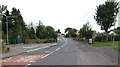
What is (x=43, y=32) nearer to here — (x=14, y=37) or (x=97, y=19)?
(x=14, y=37)

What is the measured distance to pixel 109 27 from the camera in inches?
3578

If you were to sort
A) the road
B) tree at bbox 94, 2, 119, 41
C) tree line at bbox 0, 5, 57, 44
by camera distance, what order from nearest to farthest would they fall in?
the road → tree at bbox 94, 2, 119, 41 → tree line at bbox 0, 5, 57, 44

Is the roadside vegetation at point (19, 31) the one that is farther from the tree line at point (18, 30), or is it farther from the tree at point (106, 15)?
the tree at point (106, 15)

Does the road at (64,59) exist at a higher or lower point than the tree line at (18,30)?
lower

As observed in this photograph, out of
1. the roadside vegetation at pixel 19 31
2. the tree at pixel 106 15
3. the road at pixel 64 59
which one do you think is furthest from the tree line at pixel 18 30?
the road at pixel 64 59

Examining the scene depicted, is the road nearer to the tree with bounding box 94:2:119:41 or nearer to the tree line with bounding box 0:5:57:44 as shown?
the tree with bounding box 94:2:119:41

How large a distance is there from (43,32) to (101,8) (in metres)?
58.3

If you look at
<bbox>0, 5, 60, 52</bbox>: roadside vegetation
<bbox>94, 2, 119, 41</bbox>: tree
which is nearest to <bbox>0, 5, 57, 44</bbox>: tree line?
<bbox>0, 5, 60, 52</bbox>: roadside vegetation

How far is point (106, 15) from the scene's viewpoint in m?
89.5

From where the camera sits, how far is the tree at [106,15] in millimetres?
88681

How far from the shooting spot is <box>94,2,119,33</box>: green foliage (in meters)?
88.7

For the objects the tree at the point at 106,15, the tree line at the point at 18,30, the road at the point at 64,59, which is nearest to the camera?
the road at the point at 64,59

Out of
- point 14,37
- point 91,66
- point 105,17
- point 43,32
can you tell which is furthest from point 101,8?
point 91,66

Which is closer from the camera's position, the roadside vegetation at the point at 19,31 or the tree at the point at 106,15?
the tree at the point at 106,15
